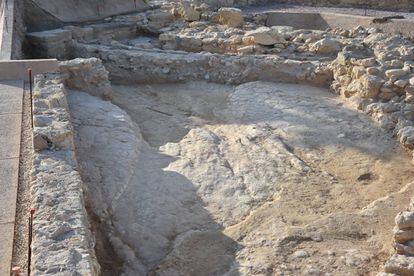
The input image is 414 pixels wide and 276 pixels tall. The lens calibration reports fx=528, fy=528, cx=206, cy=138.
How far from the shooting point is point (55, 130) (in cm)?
444

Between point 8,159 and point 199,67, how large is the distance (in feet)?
15.2

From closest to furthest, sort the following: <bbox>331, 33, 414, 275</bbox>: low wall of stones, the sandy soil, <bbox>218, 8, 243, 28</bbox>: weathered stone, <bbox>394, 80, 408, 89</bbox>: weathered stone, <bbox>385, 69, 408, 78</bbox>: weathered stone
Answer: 1. the sandy soil
2. <bbox>331, 33, 414, 275</bbox>: low wall of stones
3. <bbox>394, 80, 408, 89</bbox>: weathered stone
4. <bbox>385, 69, 408, 78</bbox>: weathered stone
5. <bbox>218, 8, 243, 28</bbox>: weathered stone

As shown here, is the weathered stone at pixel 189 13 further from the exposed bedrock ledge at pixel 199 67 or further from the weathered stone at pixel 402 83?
the weathered stone at pixel 402 83

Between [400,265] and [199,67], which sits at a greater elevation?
[199,67]

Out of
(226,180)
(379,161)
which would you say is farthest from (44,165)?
(379,161)

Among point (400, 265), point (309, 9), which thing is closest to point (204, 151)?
point (400, 265)

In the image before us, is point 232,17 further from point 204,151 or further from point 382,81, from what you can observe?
point 204,151

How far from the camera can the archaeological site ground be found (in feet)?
13.4

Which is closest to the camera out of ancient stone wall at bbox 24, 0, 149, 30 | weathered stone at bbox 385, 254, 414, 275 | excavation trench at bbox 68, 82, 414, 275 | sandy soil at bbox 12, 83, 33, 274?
sandy soil at bbox 12, 83, 33, 274

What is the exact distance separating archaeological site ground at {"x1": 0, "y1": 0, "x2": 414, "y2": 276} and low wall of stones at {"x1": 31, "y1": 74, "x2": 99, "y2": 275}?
1cm

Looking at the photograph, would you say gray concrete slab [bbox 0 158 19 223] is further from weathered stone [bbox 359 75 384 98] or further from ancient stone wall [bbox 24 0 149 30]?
ancient stone wall [bbox 24 0 149 30]

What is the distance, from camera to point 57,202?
3.63 meters

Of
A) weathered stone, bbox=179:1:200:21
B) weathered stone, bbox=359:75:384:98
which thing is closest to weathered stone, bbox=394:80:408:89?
weathered stone, bbox=359:75:384:98

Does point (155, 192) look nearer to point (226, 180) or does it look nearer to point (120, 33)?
point (226, 180)
